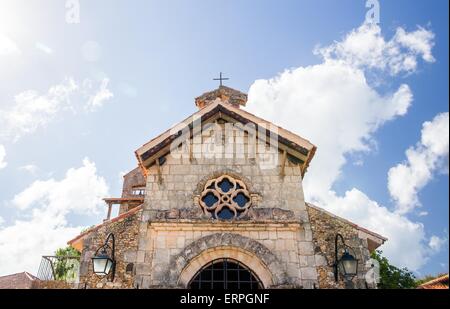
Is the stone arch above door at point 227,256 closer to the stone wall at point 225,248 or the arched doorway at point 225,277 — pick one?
the stone wall at point 225,248

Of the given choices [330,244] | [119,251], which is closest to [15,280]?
[119,251]

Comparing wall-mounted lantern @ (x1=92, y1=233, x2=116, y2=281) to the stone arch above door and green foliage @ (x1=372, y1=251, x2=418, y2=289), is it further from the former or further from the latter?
green foliage @ (x1=372, y1=251, x2=418, y2=289)

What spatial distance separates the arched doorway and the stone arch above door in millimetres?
118

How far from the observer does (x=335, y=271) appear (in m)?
8.16

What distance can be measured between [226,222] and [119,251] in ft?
8.62

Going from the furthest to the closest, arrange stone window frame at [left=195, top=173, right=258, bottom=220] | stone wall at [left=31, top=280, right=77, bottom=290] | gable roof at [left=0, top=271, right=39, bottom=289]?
gable roof at [left=0, top=271, right=39, bottom=289], stone wall at [left=31, top=280, right=77, bottom=290], stone window frame at [left=195, top=173, right=258, bottom=220]

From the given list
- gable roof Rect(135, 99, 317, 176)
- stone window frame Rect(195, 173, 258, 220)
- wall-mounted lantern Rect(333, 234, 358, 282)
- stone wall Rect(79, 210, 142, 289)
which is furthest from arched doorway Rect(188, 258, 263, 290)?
gable roof Rect(135, 99, 317, 176)

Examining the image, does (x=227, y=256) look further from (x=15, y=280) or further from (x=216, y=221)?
(x=15, y=280)

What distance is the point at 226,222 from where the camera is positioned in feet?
28.4

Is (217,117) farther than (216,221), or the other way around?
(217,117)

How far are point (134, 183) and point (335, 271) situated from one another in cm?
1703

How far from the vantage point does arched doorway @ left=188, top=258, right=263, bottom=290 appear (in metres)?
8.24
